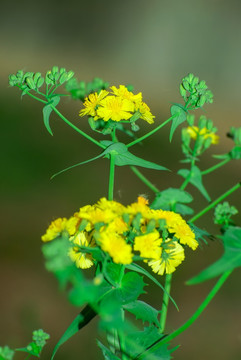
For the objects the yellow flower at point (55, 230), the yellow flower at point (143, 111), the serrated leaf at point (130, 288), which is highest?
the yellow flower at point (143, 111)

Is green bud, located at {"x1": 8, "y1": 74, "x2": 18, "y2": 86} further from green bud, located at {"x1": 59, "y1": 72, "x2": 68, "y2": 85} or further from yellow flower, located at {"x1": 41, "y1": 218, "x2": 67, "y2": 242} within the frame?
yellow flower, located at {"x1": 41, "y1": 218, "x2": 67, "y2": 242}

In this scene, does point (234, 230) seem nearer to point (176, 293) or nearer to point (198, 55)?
point (176, 293)

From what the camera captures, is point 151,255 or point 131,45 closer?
point 151,255

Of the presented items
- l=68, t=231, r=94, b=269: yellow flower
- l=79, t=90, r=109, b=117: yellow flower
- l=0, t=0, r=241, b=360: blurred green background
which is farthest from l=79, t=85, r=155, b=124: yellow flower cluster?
l=0, t=0, r=241, b=360: blurred green background

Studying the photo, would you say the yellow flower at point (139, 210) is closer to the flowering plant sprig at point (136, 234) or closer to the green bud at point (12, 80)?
the flowering plant sprig at point (136, 234)

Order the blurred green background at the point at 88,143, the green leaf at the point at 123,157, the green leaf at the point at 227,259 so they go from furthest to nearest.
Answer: the blurred green background at the point at 88,143 < the green leaf at the point at 123,157 < the green leaf at the point at 227,259

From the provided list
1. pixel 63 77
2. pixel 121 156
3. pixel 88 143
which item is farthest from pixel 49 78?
pixel 88 143

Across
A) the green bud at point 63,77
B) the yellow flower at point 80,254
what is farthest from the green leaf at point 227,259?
the green bud at point 63,77

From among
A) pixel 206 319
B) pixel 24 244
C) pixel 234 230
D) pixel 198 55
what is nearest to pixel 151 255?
pixel 234 230
